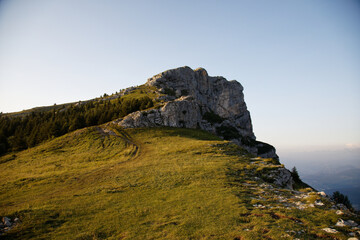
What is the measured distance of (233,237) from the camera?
598 inches

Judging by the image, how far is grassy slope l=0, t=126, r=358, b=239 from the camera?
17000 mm

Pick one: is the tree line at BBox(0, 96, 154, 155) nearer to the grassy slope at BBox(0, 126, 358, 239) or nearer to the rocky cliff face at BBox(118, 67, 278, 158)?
the rocky cliff face at BBox(118, 67, 278, 158)

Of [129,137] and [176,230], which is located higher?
[129,137]

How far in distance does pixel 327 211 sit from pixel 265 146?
543ft

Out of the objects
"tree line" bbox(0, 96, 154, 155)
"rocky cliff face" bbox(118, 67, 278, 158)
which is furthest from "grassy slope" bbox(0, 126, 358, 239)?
"rocky cliff face" bbox(118, 67, 278, 158)

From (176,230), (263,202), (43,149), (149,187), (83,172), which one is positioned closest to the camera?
(176,230)

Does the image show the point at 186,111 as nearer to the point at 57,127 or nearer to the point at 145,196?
the point at 57,127

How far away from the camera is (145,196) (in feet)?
83.0

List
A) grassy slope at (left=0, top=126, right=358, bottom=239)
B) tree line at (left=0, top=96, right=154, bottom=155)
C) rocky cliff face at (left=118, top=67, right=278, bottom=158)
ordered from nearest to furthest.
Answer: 1. grassy slope at (left=0, top=126, right=358, bottom=239)
2. tree line at (left=0, top=96, right=154, bottom=155)
3. rocky cliff face at (left=118, top=67, right=278, bottom=158)

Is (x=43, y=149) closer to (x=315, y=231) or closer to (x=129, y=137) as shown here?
(x=129, y=137)

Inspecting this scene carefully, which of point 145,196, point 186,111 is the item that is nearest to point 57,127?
point 186,111

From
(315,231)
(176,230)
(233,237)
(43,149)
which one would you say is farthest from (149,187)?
(43,149)

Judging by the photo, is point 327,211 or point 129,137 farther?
point 129,137

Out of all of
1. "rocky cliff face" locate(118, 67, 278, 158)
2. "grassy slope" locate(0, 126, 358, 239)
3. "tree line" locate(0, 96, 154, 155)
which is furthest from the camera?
"rocky cliff face" locate(118, 67, 278, 158)
